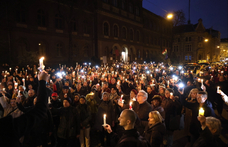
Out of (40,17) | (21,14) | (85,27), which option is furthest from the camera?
(85,27)

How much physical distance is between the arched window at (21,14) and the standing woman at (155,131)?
20979 mm

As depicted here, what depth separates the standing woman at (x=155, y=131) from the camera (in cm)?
276

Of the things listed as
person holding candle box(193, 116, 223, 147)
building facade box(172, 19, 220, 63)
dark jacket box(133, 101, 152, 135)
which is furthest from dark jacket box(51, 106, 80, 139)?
building facade box(172, 19, 220, 63)

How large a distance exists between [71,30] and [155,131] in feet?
73.2

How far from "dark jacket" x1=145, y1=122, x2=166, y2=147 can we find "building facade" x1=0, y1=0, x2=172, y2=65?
51.0 feet

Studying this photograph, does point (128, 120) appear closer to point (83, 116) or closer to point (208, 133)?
point (208, 133)

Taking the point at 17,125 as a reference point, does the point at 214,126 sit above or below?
below

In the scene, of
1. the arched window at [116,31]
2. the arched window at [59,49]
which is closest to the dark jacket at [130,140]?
the arched window at [59,49]

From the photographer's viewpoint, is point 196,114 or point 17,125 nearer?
point 17,125

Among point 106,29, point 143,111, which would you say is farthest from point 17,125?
point 106,29

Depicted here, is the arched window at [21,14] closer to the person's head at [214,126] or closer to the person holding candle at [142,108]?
the person holding candle at [142,108]

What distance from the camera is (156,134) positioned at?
2779 millimetres

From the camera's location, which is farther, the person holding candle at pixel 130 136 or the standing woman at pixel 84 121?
the standing woman at pixel 84 121

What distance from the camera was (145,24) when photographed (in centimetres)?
3903
